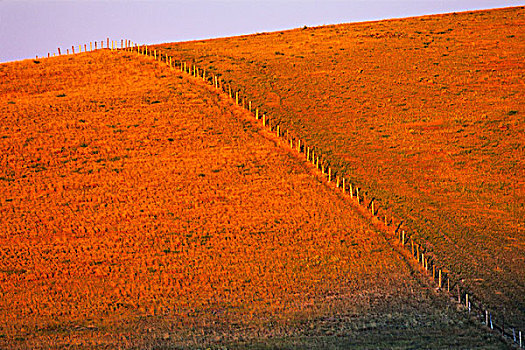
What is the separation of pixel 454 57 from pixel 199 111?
14.4m

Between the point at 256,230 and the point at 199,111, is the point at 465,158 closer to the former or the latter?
the point at 256,230

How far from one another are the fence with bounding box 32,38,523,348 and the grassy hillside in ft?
1.69

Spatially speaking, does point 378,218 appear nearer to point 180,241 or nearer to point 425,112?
point 180,241

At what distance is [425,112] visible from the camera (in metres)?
36.1

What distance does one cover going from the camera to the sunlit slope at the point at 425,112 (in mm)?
25797

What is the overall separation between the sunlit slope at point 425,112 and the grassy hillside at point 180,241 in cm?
190

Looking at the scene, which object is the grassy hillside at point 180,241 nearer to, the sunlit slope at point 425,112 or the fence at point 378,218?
the fence at point 378,218

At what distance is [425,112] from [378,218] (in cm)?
1046

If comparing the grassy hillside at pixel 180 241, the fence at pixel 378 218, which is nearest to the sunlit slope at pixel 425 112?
the fence at pixel 378 218

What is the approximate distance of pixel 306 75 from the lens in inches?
1654

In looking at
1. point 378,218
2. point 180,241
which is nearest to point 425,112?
point 378,218

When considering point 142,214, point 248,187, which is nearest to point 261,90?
point 248,187

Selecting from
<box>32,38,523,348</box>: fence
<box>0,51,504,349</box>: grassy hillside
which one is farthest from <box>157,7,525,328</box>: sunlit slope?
<box>0,51,504,349</box>: grassy hillside

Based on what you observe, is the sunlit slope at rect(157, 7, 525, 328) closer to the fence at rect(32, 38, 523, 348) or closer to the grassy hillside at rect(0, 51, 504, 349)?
the fence at rect(32, 38, 523, 348)
